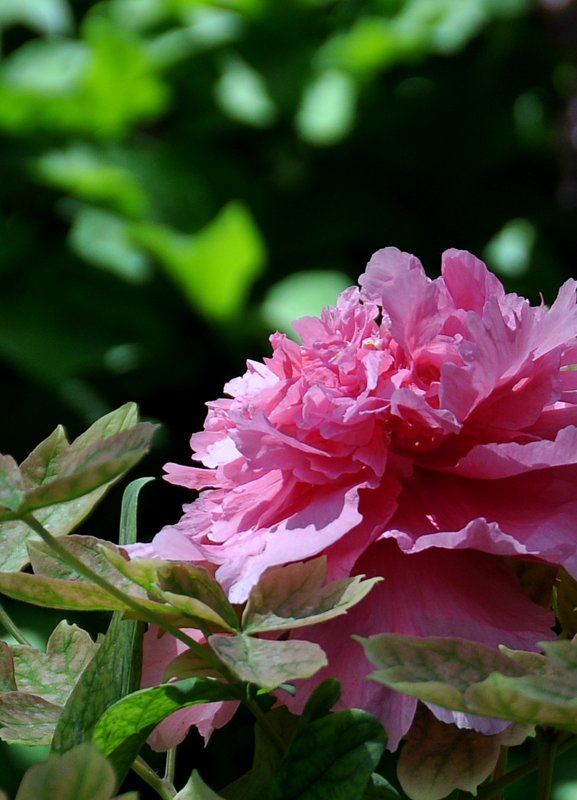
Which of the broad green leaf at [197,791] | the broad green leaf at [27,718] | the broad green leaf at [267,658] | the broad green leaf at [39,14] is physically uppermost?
the broad green leaf at [39,14]

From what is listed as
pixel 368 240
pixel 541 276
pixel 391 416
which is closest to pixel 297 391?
pixel 391 416

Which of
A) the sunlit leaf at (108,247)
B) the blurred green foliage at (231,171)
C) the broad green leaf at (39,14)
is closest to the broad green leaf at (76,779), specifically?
the blurred green foliage at (231,171)

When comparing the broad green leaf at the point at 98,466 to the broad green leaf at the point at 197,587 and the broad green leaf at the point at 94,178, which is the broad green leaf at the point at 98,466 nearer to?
the broad green leaf at the point at 197,587

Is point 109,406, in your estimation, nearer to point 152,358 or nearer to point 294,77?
point 152,358

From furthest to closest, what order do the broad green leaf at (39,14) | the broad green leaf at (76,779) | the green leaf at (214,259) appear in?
the broad green leaf at (39,14), the green leaf at (214,259), the broad green leaf at (76,779)

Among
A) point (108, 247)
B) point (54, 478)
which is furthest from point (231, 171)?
point (54, 478)

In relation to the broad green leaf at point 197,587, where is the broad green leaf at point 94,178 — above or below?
below

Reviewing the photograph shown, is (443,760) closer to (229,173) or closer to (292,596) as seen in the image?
(292,596)
